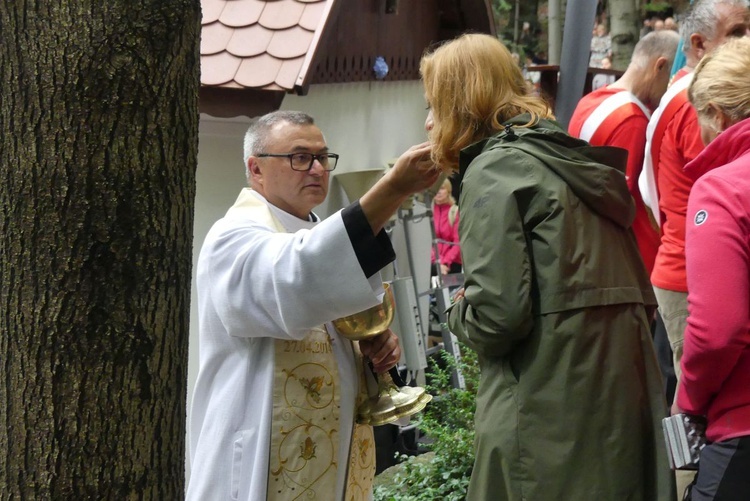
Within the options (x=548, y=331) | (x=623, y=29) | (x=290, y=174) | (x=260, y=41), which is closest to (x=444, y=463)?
(x=260, y=41)

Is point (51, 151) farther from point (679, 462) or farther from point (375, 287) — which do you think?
point (679, 462)

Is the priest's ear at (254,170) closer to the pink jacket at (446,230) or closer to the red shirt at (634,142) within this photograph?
the red shirt at (634,142)

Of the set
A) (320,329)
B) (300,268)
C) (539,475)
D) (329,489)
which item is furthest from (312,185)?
(539,475)

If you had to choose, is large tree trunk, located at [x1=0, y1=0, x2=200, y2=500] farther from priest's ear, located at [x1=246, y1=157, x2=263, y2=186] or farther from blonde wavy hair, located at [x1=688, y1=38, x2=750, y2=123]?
blonde wavy hair, located at [x1=688, y1=38, x2=750, y2=123]

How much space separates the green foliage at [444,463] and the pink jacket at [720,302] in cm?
271

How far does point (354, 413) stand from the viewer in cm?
344

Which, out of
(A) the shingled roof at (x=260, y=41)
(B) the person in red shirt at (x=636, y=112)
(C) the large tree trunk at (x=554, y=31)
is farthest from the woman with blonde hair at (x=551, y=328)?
(C) the large tree trunk at (x=554, y=31)

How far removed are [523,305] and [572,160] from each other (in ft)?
1.40

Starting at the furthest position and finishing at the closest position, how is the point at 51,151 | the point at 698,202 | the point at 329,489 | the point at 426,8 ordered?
the point at 426,8
the point at 329,489
the point at 698,202
the point at 51,151

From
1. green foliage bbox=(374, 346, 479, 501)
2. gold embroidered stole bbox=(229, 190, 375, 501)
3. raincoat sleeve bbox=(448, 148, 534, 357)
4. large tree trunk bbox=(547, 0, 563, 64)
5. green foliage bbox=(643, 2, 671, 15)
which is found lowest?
green foliage bbox=(374, 346, 479, 501)

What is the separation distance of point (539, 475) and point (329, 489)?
0.81 meters

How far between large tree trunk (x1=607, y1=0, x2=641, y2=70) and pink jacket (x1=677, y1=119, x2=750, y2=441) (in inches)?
338

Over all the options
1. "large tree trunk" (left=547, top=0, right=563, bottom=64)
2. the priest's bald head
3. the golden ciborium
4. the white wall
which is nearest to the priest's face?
the priest's bald head

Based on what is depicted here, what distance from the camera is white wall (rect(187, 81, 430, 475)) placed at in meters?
6.07
